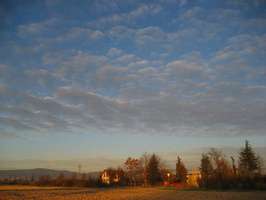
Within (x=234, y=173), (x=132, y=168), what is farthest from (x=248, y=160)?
(x=132, y=168)

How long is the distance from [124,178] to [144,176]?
478 inches

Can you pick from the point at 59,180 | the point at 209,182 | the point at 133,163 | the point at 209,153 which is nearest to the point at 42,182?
the point at 59,180

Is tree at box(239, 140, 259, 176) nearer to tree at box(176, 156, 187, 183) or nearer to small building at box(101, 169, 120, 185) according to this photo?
tree at box(176, 156, 187, 183)

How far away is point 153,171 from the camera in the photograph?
287 ft

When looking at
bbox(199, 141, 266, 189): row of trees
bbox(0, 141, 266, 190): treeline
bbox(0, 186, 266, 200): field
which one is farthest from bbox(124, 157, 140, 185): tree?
bbox(0, 186, 266, 200): field

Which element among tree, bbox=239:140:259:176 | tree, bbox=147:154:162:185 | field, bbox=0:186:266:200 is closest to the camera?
field, bbox=0:186:266:200

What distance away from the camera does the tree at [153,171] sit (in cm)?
8688

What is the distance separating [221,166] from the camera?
247 feet

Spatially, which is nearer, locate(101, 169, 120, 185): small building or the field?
the field

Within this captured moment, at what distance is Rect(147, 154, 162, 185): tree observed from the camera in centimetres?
8688

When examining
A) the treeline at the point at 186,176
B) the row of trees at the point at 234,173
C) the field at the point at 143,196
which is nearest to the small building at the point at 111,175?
the treeline at the point at 186,176

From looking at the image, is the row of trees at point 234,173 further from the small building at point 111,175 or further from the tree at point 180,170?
→ the small building at point 111,175

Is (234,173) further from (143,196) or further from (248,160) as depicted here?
(143,196)

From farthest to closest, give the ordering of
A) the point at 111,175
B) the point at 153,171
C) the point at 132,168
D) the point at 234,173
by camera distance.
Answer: the point at 111,175 → the point at 132,168 → the point at 153,171 → the point at 234,173
